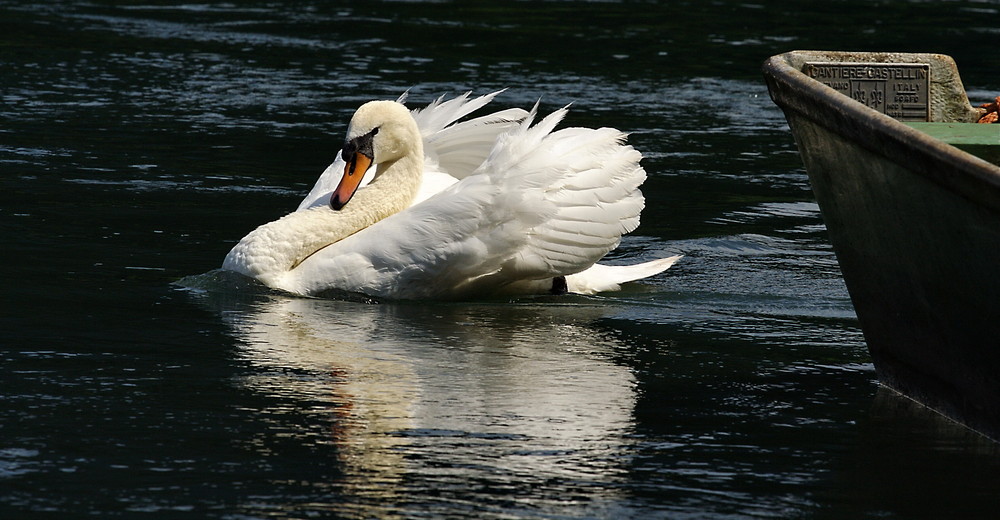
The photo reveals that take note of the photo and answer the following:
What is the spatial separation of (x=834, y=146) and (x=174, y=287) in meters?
3.71

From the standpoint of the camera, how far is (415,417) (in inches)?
235

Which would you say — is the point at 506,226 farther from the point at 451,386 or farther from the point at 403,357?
the point at 451,386

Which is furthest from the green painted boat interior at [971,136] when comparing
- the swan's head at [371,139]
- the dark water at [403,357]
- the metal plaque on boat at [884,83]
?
the swan's head at [371,139]

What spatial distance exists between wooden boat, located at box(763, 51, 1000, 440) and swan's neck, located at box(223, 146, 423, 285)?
2.63 meters

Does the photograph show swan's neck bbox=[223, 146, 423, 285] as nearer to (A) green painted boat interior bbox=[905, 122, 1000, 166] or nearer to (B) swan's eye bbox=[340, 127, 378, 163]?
(B) swan's eye bbox=[340, 127, 378, 163]

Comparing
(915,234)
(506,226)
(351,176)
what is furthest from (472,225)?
(915,234)

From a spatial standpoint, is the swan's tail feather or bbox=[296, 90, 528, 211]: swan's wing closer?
the swan's tail feather

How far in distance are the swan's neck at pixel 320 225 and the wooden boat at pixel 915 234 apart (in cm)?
263

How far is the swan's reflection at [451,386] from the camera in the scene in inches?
211

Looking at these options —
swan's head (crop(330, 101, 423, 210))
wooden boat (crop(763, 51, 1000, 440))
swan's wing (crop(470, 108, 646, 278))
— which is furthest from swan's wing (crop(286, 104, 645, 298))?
wooden boat (crop(763, 51, 1000, 440))

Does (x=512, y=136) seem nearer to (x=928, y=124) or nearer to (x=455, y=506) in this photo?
(x=928, y=124)

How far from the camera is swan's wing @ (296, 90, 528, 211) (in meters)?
9.52

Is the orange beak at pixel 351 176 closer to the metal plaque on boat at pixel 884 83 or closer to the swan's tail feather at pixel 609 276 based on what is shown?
the swan's tail feather at pixel 609 276

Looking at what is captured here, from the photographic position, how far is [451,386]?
648cm
